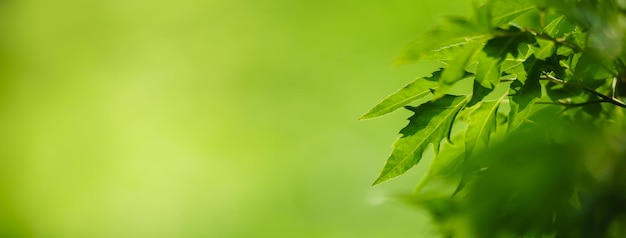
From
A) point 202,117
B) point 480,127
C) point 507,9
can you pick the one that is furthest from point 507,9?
point 202,117

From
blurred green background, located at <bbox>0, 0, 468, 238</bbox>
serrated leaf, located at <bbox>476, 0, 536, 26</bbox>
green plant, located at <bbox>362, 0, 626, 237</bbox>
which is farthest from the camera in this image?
blurred green background, located at <bbox>0, 0, 468, 238</bbox>

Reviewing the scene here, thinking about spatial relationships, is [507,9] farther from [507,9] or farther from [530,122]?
[530,122]

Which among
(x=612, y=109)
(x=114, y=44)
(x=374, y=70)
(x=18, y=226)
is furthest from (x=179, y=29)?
(x=612, y=109)

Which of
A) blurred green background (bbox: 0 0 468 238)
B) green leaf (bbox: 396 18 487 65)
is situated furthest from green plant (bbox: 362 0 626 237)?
blurred green background (bbox: 0 0 468 238)

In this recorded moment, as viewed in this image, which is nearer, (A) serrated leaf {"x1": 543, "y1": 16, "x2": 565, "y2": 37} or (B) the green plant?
(B) the green plant

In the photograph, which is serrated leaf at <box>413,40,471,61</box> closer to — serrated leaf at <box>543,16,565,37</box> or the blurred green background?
serrated leaf at <box>543,16,565,37</box>

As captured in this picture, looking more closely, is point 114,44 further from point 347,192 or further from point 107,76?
point 347,192

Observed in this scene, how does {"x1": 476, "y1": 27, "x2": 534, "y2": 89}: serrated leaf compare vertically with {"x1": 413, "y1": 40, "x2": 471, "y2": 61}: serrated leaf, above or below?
below

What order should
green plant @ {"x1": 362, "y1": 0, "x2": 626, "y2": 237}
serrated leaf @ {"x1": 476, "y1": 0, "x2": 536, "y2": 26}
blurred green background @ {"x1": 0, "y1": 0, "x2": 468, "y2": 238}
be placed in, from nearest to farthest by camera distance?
green plant @ {"x1": 362, "y1": 0, "x2": 626, "y2": 237} → serrated leaf @ {"x1": 476, "y1": 0, "x2": 536, "y2": 26} → blurred green background @ {"x1": 0, "y1": 0, "x2": 468, "y2": 238}
